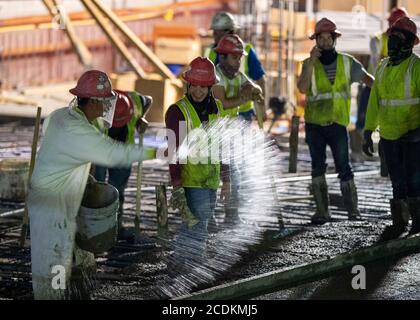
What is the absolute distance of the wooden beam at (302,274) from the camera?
9094mm

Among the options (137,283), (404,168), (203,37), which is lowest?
(137,283)

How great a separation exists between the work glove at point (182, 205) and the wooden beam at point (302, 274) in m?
1.01

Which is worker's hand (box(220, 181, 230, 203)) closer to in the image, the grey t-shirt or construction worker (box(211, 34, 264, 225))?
construction worker (box(211, 34, 264, 225))

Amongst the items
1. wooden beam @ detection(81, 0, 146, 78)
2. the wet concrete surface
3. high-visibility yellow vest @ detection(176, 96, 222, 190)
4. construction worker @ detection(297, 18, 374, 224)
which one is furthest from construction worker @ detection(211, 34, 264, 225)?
wooden beam @ detection(81, 0, 146, 78)

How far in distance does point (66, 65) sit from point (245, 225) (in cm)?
1467

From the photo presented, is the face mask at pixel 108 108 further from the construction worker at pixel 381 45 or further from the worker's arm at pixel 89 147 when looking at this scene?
the construction worker at pixel 381 45

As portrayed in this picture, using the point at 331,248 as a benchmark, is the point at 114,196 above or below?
above

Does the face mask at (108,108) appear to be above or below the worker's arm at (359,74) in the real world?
below

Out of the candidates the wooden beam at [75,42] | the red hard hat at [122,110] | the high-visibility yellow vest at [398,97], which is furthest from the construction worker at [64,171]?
the wooden beam at [75,42]

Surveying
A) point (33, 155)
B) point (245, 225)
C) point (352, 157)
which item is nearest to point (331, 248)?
point (245, 225)

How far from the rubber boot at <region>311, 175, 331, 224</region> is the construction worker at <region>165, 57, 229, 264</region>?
7.87 feet

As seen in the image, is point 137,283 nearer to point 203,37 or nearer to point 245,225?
point 245,225

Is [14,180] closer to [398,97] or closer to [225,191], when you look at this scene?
[225,191]

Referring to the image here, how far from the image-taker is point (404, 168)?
39.2 feet
